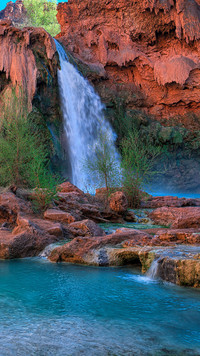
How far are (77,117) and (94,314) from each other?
18.7 meters

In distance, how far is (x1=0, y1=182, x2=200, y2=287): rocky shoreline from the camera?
4.86 m

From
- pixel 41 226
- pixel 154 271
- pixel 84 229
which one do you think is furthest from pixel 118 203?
pixel 154 271

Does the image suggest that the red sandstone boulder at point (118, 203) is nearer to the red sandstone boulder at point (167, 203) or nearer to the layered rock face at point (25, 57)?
the red sandstone boulder at point (167, 203)

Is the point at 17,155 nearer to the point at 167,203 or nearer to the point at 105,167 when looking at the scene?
the point at 105,167

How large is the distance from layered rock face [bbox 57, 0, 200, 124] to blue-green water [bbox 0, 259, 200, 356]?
73.6 feet

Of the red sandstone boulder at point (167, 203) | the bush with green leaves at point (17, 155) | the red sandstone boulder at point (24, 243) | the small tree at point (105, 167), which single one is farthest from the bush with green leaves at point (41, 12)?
the red sandstone boulder at point (24, 243)

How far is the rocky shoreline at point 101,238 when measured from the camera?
486 centimetres

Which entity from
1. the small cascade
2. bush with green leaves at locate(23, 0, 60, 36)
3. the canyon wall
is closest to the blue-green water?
the small cascade

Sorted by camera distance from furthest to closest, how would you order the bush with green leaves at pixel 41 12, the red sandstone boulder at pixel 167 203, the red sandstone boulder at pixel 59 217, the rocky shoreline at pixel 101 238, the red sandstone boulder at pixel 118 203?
the bush with green leaves at pixel 41 12
the red sandstone boulder at pixel 167 203
the red sandstone boulder at pixel 118 203
the red sandstone boulder at pixel 59 217
the rocky shoreline at pixel 101 238

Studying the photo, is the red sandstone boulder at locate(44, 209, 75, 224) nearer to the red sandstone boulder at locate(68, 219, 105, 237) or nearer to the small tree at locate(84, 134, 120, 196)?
the red sandstone boulder at locate(68, 219, 105, 237)

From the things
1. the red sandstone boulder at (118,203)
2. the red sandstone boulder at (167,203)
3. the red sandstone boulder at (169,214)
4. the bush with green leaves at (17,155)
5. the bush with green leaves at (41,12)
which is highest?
the bush with green leaves at (41,12)

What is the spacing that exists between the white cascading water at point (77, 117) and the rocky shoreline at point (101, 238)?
9834 mm

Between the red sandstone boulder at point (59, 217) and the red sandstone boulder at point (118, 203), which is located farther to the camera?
the red sandstone boulder at point (118, 203)

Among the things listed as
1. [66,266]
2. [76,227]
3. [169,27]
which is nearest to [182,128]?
[169,27]
